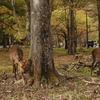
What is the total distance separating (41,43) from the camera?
7840 mm

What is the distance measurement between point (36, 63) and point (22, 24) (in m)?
19.1

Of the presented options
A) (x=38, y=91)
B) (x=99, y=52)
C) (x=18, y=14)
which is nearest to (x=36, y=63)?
(x=38, y=91)

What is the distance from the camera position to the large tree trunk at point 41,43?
784 centimetres

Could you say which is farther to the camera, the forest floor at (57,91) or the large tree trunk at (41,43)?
the large tree trunk at (41,43)

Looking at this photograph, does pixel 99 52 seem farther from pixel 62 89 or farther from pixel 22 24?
pixel 22 24

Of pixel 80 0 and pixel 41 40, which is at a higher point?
pixel 80 0

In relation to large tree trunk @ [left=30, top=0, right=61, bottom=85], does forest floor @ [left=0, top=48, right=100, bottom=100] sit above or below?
below

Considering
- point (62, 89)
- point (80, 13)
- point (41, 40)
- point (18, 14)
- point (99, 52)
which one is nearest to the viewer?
point (62, 89)

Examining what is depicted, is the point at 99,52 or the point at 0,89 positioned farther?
the point at 99,52

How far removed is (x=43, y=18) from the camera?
25.8 feet

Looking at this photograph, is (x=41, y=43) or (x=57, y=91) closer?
(x=57, y=91)

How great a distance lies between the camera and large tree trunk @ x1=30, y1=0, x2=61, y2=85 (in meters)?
7.84

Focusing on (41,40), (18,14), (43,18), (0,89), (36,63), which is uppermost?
(18,14)

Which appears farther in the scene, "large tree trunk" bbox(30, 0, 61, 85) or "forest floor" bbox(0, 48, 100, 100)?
"large tree trunk" bbox(30, 0, 61, 85)
